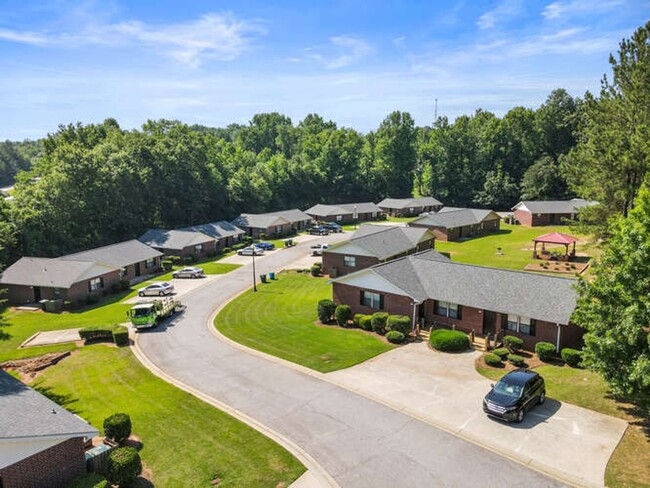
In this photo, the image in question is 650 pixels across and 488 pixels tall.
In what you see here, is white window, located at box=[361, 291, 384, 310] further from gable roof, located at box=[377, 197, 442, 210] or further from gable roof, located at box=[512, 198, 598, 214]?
gable roof, located at box=[377, 197, 442, 210]

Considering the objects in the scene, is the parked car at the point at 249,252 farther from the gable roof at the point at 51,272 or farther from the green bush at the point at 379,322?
the green bush at the point at 379,322

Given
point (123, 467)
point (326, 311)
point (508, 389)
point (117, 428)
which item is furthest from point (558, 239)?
point (123, 467)

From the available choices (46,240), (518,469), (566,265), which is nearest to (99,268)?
(46,240)

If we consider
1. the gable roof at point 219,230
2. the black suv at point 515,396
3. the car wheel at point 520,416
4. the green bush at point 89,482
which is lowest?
the car wheel at point 520,416

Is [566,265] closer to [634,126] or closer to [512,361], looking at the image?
A: [634,126]

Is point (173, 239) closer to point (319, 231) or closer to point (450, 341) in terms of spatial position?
point (319, 231)

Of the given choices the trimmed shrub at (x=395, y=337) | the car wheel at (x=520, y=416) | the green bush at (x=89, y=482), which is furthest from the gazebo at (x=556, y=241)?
the green bush at (x=89, y=482)

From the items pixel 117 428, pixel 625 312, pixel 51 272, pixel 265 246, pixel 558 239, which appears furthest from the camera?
pixel 265 246
